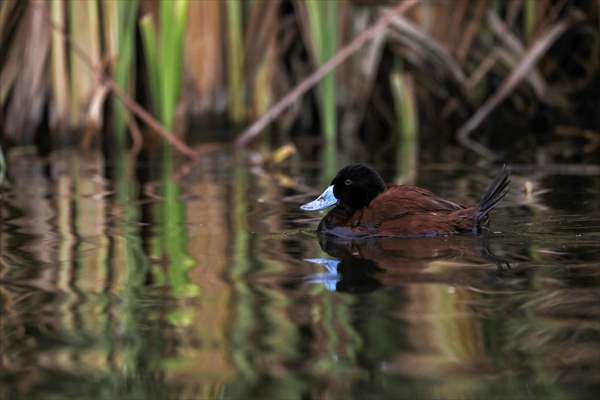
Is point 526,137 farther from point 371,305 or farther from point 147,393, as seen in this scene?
→ point 147,393

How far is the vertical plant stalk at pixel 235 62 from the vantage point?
8414 millimetres

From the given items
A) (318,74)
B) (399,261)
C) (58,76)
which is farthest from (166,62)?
(399,261)

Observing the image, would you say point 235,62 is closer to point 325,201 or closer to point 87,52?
point 87,52

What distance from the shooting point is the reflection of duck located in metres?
3.63

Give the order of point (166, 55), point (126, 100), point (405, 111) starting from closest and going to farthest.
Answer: point (126, 100) < point (166, 55) < point (405, 111)

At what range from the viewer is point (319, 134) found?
32.5ft

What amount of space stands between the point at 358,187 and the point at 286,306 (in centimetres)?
154

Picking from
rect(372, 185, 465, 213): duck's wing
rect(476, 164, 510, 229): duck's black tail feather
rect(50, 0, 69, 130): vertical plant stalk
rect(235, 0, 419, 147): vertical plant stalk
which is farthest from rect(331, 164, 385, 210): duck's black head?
rect(50, 0, 69, 130): vertical plant stalk

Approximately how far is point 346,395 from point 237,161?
5672mm

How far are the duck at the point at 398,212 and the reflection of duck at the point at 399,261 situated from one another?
0.05 metres

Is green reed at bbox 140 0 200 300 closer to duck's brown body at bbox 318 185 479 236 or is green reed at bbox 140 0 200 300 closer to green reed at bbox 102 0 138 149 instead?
green reed at bbox 102 0 138 149

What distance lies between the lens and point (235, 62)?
872cm

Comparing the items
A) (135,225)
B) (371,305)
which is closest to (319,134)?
(135,225)

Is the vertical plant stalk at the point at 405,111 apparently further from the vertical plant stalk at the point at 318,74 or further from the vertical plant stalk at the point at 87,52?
the vertical plant stalk at the point at 87,52
